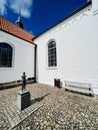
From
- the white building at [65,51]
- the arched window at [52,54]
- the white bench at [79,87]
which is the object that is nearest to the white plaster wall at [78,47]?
the white building at [65,51]

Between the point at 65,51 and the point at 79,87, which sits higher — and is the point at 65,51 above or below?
above

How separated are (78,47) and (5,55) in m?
5.68

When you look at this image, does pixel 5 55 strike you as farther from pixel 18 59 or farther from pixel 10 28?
pixel 10 28

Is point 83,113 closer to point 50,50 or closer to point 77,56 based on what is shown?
point 77,56

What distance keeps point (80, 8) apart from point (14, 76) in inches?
275

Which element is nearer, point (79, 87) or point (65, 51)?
point (79, 87)

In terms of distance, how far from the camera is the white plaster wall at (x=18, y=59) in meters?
6.19

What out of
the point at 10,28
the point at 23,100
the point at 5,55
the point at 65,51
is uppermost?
the point at 10,28

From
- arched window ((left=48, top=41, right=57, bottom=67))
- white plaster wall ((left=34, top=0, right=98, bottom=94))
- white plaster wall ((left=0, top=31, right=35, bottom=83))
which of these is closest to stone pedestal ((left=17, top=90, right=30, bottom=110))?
white plaster wall ((left=34, top=0, right=98, bottom=94))

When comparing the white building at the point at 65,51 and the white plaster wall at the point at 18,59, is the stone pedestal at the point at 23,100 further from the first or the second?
the white plaster wall at the point at 18,59

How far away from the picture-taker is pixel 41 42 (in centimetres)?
812

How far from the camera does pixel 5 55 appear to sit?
6453 millimetres

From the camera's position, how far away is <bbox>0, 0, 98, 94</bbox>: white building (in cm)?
463

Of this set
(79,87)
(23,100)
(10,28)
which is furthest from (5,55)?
(79,87)
